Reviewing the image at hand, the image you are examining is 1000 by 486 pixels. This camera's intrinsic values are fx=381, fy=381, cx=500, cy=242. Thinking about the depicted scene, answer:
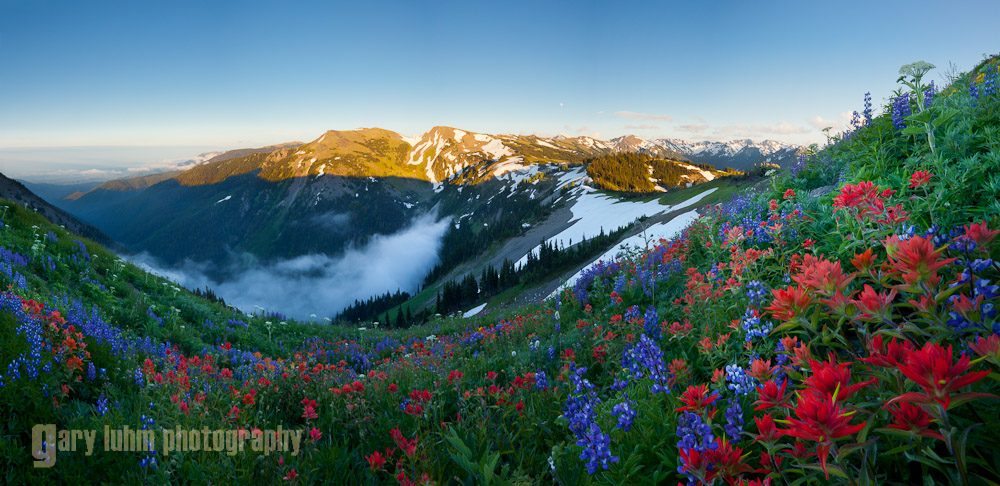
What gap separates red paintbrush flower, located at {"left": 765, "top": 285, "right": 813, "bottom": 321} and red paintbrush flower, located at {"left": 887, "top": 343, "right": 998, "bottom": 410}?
0.86 meters

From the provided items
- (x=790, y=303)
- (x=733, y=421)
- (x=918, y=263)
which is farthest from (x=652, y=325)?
(x=918, y=263)

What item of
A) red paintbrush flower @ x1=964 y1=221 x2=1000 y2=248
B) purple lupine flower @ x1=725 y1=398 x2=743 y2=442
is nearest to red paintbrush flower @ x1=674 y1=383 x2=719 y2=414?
purple lupine flower @ x1=725 y1=398 x2=743 y2=442

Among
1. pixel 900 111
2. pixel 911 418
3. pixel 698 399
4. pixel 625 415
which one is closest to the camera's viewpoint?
pixel 911 418

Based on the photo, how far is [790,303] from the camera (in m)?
2.24

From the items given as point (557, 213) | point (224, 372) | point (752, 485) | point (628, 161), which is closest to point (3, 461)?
point (224, 372)

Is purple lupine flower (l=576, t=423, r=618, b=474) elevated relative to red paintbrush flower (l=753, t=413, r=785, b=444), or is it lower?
lower

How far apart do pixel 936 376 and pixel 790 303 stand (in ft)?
3.43

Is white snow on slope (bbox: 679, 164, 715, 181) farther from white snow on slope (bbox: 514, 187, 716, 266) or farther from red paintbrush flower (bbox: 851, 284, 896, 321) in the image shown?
red paintbrush flower (bbox: 851, 284, 896, 321)

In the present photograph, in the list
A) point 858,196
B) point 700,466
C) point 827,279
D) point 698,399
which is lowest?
point 700,466

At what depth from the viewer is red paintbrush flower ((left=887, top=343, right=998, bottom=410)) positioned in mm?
1202

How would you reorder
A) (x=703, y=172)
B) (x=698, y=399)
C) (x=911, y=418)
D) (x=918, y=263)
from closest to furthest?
(x=911, y=418)
(x=918, y=263)
(x=698, y=399)
(x=703, y=172)

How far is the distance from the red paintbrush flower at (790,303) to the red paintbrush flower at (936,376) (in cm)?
86

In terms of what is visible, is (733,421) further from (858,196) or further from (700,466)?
(858,196)

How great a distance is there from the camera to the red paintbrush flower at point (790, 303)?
216 cm
